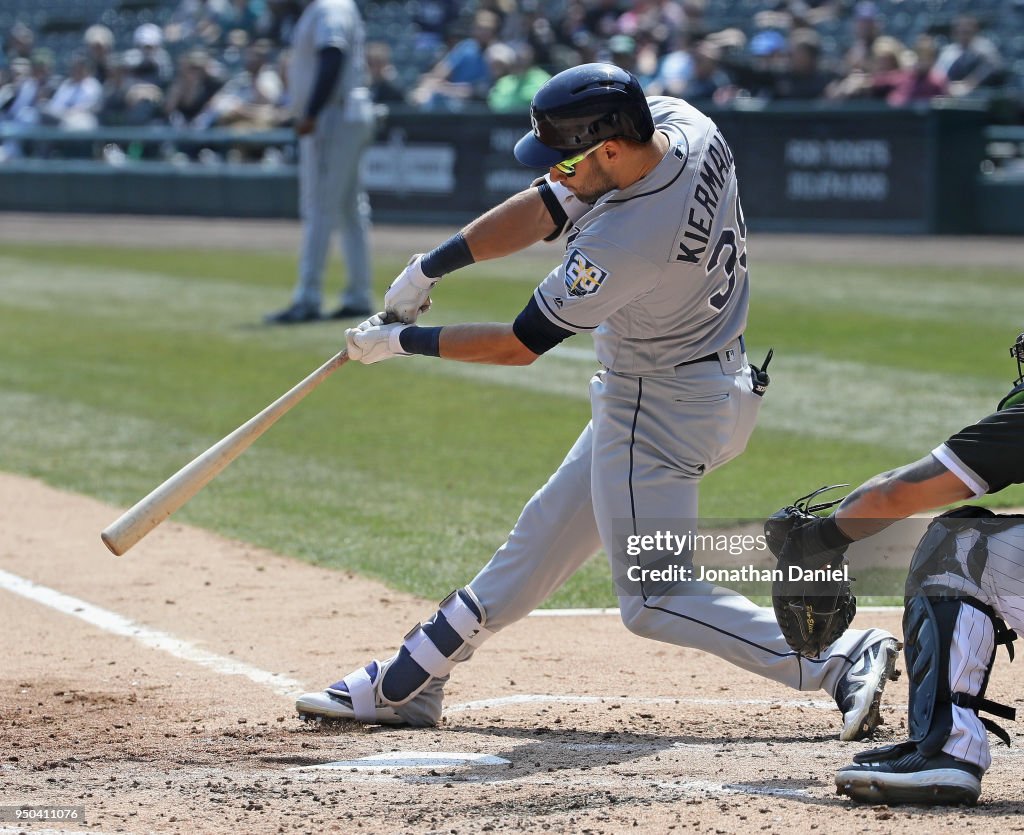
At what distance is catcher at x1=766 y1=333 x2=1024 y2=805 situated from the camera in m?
3.31

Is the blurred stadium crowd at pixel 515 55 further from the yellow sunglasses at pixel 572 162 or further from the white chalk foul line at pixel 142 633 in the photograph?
the yellow sunglasses at pixel 572 162

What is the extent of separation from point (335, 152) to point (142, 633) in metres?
7.06

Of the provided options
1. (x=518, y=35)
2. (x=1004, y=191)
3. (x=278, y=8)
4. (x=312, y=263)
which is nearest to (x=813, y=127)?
(x=1004, y=191)

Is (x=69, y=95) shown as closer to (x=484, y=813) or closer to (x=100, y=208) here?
(x=100, y=208)

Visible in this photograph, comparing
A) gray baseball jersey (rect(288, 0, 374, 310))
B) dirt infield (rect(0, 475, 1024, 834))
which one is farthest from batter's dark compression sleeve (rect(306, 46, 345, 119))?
dirt infield (rect(0, 475, 1024, 834))

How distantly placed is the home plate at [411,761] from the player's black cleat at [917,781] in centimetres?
91

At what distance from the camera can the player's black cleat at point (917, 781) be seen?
331 cm

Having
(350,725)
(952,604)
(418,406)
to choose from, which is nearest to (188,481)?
(350,725)

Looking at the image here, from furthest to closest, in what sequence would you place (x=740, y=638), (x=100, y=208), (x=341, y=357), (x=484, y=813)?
1. (x=100, y=208)
2. (x=341, y=357)
3. (x=740, y=638)
4. (x=484, y=813)

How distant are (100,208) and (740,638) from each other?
2043 centimetres

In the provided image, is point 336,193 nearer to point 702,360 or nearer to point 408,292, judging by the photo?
point 408,292

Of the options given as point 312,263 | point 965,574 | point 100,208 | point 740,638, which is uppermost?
point 965,574

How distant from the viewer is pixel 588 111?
12.3ft

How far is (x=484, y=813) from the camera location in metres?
3.42
